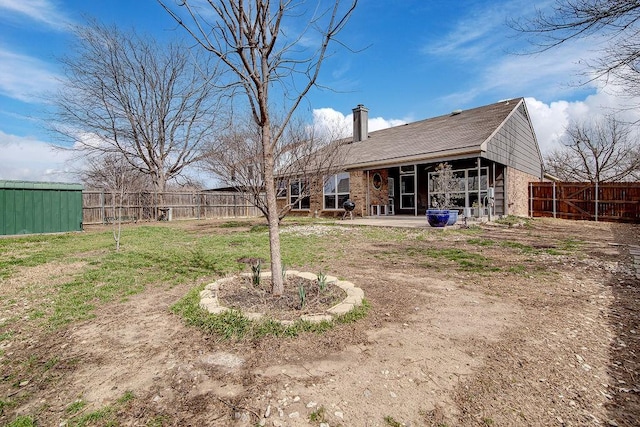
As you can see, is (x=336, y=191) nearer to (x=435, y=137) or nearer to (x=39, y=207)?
(x=435, y=137)

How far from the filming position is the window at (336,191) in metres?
16.5

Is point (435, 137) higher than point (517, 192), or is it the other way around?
point (435, 137)

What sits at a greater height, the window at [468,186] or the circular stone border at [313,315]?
the window at [468,186]

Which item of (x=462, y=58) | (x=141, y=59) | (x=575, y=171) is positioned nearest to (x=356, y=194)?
(x=462, y=58)

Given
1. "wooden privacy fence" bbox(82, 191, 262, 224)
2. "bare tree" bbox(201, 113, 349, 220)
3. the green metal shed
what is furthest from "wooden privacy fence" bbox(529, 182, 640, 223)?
the green metal shed

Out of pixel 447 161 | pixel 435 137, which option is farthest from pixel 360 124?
pixel 447 161

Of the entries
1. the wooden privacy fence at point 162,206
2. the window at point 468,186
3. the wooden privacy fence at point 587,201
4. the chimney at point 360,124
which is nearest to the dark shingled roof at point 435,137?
the chimney at point 360,124

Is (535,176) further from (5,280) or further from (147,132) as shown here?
(147,132)

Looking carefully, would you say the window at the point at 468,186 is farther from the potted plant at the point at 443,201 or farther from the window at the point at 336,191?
the window at the point at 336,191

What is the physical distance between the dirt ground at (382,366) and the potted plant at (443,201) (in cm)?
629

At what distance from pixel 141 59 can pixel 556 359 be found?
24798 millimetres

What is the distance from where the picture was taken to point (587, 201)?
14719 millimetres

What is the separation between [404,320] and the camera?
306 cm

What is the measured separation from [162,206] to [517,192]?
18935 mm
